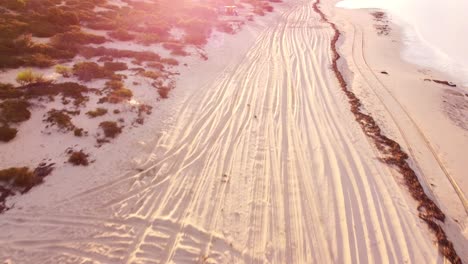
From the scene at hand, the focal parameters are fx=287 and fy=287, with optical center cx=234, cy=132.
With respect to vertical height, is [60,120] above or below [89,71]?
below

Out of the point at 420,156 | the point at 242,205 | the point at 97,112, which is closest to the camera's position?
the point at 242,205

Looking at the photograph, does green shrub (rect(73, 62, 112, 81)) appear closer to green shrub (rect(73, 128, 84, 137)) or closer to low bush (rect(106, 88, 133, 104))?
low bush (rect(106, 88, 133, 104))

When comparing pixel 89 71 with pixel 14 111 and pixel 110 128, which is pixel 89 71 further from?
pixel 110 128

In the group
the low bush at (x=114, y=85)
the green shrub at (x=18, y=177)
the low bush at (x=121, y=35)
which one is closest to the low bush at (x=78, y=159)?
the green shrub at (x=18, y=177)

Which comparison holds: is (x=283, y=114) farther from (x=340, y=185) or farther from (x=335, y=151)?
(x=340, y=185)

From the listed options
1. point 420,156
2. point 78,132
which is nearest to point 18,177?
point 78,132
